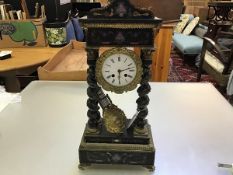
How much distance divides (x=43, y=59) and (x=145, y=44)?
1126 millimetres

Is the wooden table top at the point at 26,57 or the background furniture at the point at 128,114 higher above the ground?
the wooden table top at the point at 26,57

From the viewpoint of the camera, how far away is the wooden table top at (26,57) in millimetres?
1476

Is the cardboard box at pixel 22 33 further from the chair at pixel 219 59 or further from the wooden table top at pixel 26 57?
the chair at pixel 219 59

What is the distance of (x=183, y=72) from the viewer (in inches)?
139

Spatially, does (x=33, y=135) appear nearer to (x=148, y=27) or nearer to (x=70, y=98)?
(x=70, y=98)

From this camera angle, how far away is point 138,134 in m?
0.70

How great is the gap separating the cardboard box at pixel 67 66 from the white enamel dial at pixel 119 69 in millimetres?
590

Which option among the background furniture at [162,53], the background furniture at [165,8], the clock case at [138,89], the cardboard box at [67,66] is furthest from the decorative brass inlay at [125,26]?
the background furniture at [162,53]

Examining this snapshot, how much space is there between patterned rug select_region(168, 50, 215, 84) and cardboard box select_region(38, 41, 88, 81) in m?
1.75

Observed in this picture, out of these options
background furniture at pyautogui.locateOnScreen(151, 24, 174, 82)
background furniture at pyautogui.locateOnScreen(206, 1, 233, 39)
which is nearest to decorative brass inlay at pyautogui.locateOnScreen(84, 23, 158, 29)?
background furniture at pyautogui.locateOnScreen(151, 24, 174, 82)

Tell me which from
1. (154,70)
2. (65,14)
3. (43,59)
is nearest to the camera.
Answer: (43,59)

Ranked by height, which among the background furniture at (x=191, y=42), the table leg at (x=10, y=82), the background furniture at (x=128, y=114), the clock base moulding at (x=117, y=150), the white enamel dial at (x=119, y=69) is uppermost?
the white enamel dial at (x=119, y=69)

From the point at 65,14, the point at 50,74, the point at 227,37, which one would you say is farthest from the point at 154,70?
the point at 227,37

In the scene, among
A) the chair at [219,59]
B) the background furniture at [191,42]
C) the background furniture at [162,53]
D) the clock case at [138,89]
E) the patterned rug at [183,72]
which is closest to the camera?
the clock case at [138,89]
